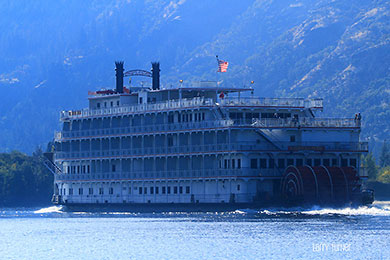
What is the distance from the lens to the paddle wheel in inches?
3644

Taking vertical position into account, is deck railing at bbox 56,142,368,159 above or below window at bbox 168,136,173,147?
below

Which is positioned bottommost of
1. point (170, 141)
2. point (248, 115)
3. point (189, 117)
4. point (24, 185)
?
point (24, 185)

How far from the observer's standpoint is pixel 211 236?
71875 mm

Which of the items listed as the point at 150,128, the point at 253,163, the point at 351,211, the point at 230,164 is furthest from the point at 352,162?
the point at 150,128

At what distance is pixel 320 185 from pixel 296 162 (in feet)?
20.8

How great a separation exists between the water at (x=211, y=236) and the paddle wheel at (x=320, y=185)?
3.55 ft

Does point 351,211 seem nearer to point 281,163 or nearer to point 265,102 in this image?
point 281,163

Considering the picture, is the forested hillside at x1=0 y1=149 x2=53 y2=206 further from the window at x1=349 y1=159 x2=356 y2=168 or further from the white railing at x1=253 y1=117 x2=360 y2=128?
the window at x1=349 y1=159 x2=356 y2=168

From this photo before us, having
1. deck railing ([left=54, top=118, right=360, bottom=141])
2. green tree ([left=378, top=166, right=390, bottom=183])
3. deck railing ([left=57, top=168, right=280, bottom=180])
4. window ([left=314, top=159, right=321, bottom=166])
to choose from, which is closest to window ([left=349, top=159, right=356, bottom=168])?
window ([left=314, top=159, right=321, bottom=166])

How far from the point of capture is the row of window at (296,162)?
96.8m

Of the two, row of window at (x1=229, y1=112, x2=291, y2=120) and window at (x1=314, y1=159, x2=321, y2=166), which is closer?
row of window at (x1=229, y1=112, x2=291, y2=120)

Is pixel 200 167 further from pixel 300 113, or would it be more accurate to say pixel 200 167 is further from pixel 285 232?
pixel 285 232

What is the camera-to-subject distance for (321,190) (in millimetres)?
93125

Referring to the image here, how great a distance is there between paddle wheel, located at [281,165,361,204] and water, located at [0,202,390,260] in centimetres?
108
